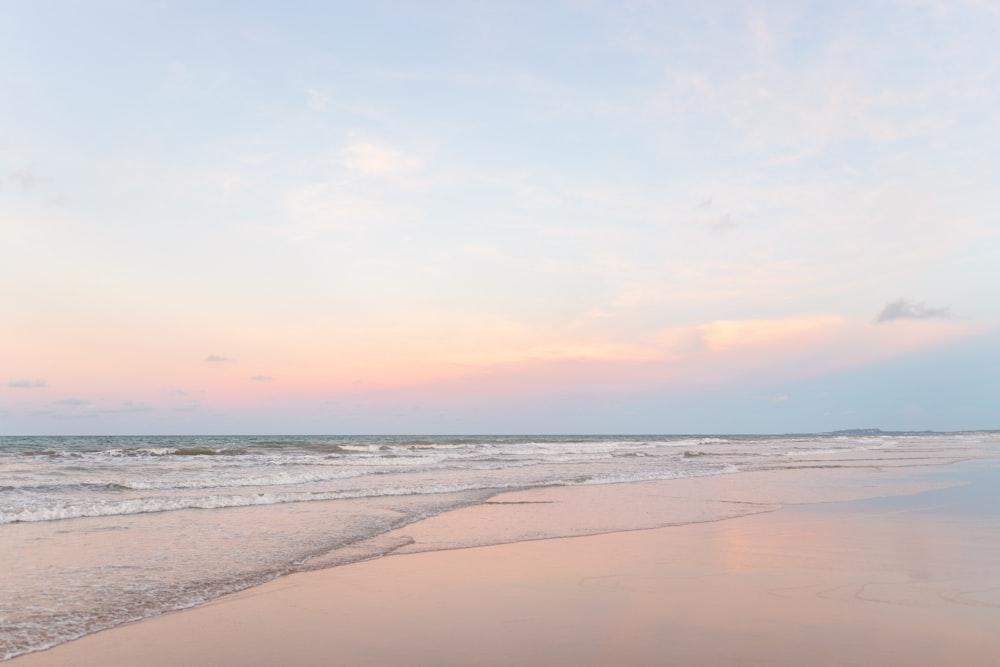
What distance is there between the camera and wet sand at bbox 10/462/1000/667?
5.58 meters

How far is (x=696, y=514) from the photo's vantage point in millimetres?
14297

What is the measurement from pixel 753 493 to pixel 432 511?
931 centimetres

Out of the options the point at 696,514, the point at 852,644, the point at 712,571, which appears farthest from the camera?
the point at 696,514

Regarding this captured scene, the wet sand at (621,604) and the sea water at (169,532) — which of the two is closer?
the wet sand at (621,604)

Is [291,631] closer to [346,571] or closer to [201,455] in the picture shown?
[346,571]

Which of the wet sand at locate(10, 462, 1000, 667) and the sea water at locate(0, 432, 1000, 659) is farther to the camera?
the sea water at locate(0, 432, 1000, 659)

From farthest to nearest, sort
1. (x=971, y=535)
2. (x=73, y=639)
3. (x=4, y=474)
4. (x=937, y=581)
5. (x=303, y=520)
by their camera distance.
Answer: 1. (x=4, y=474)
2. (x=303, y=520)
3. (x=971, y=535)
4. (x=937, y=581)
5. (x=73, y=639)

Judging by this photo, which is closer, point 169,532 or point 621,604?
point 621,604

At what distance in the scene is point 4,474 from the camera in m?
23.7

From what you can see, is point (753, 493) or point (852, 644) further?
point (753, 493)

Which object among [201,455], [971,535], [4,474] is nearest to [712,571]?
[971,535]

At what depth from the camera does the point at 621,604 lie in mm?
7066

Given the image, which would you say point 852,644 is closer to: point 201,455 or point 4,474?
point 4,474

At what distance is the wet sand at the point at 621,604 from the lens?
Result: 558cm
